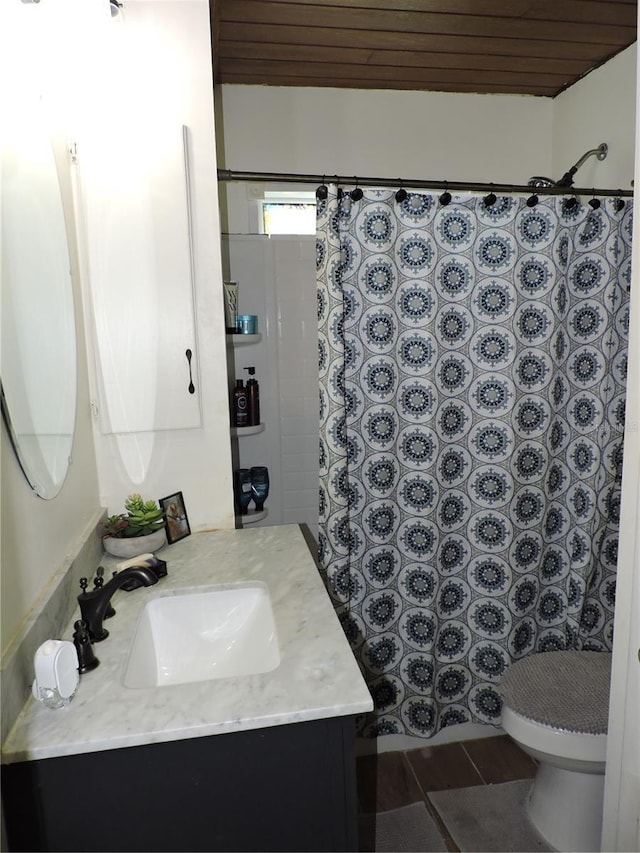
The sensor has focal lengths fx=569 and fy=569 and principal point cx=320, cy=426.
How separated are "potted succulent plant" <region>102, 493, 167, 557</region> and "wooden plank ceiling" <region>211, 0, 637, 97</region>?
1.53 metres

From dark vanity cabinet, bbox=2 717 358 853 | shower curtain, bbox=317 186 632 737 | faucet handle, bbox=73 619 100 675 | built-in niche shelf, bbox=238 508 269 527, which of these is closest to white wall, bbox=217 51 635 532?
built-in niche shelf, bbox=238 508 269 527

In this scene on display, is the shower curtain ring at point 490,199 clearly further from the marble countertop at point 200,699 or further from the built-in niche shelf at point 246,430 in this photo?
the marble countertop at point 200,699

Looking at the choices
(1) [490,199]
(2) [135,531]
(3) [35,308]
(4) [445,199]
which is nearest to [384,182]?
(4) [445,199]

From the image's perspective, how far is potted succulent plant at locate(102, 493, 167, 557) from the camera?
149 centimetres

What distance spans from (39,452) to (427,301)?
1290 millimetres

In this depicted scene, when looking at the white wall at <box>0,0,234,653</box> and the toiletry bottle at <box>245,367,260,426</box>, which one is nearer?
the white wall at <box>0,0,234,653</box>

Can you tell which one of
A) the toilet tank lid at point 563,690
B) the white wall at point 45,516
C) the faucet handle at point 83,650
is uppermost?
the white wall at point 45,516

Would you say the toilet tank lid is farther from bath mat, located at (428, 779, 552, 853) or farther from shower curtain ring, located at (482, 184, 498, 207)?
shower curtain ring, located at (482, 184, 498, 207)

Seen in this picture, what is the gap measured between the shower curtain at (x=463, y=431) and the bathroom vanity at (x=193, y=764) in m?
1.01

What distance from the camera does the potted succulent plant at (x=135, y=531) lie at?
149 centimetres

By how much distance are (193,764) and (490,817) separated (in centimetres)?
138

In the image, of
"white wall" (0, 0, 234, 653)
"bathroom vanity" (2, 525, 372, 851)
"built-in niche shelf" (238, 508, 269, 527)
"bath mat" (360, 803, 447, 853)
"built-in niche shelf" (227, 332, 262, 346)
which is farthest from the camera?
"built-in niche shelf" (238, 508, 269, 527)

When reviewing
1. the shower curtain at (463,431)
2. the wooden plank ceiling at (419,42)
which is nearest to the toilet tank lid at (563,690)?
the shower curtain at (463,431)

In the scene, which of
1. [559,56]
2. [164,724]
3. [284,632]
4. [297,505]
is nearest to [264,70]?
[559,56]
